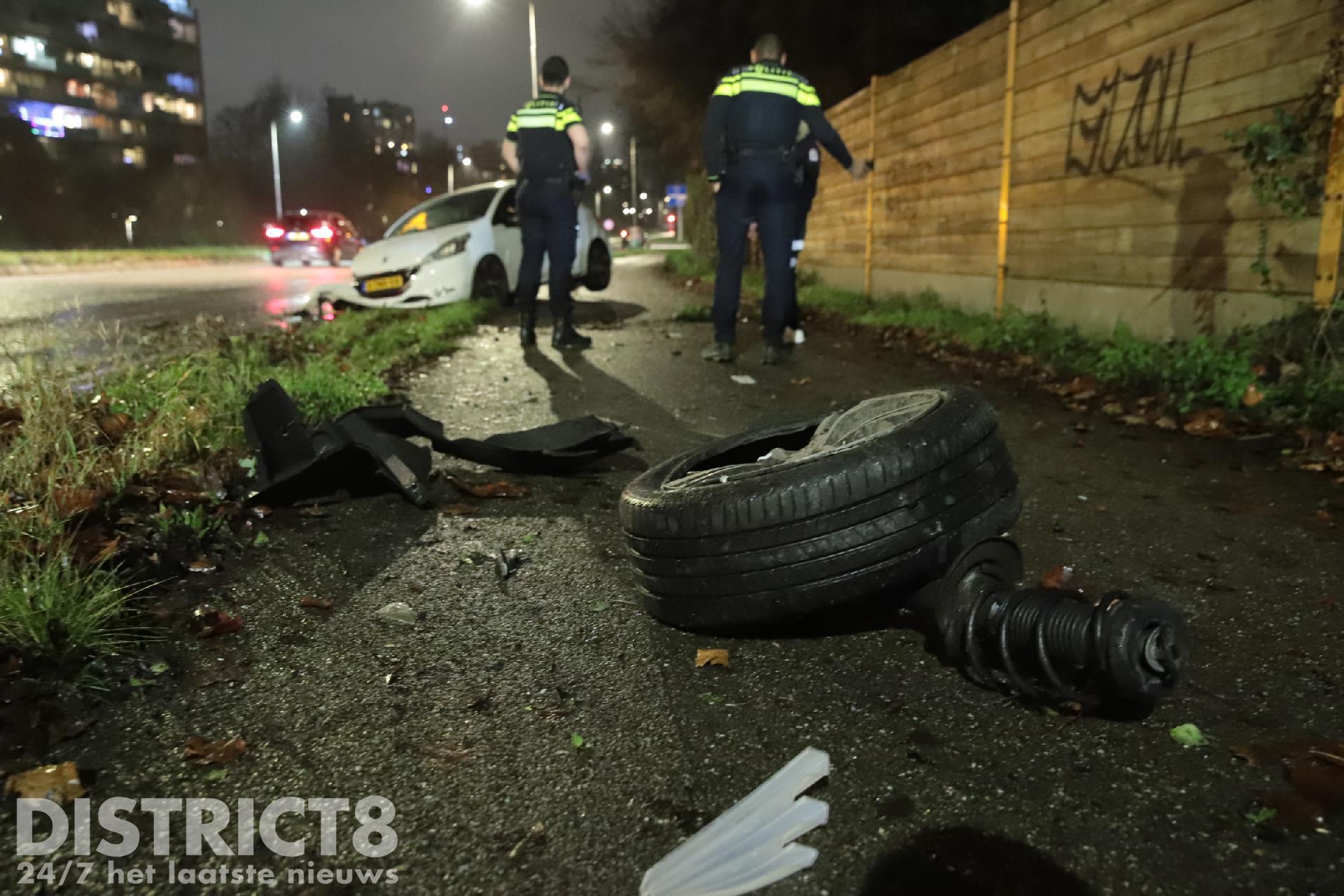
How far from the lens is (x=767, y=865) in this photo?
1.62m

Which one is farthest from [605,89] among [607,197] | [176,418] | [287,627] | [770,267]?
[607,197]

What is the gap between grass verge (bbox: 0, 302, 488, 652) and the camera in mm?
2391

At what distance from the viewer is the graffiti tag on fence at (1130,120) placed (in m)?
6.24

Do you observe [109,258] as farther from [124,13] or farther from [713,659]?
[124,13]

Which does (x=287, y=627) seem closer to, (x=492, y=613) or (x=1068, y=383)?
(x=492, y=613)

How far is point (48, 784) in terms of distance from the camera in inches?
73.0

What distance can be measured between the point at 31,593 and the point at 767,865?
1993 millimetres

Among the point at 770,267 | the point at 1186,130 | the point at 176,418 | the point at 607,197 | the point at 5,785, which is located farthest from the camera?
the point at 607,197

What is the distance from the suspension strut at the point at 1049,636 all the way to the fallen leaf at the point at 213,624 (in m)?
1.86

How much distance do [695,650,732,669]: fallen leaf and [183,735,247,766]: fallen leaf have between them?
1079 millimetres

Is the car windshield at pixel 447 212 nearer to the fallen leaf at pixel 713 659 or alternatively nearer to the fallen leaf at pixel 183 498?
the fallen leaf at pixel 183 498

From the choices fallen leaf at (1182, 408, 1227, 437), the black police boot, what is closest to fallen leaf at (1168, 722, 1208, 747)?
fallen leaf at (1182, 408, 1227, 437)

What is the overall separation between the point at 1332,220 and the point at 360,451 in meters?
4.97

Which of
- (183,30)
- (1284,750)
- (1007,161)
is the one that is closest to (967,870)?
(1284,750)
